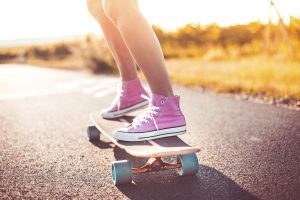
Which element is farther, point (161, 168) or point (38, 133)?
point (38, 133)

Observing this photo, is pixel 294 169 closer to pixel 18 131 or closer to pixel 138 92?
pixel 138 92

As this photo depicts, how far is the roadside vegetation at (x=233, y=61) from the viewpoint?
211 inches

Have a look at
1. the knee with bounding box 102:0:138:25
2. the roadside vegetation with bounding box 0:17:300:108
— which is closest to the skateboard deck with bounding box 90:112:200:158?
the knee with bounding box 102:0:138:25

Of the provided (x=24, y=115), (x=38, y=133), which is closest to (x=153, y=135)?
(x=38, y=133)

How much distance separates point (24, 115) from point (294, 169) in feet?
9.66

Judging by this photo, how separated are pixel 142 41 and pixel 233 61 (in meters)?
7.43

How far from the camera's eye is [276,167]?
228 cm

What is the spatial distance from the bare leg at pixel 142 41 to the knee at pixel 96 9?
1.85 feet

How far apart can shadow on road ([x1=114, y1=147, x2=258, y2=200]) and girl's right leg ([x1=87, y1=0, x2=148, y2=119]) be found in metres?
0.65

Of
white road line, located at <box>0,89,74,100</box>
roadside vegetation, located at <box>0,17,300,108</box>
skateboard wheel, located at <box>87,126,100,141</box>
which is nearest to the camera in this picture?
skateboard wheel, located at <box>87,126,100,141</box>

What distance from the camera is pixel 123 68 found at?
2812 millimetres

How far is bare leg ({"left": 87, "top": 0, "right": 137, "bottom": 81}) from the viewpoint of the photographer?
2801 mm

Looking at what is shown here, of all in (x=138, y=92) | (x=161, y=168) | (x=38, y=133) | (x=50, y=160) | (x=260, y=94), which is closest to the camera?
(x=161, y=168)

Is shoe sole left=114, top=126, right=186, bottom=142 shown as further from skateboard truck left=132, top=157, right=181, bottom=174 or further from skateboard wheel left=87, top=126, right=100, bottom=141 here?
skateboard wheel left=87, top=126, right=100, bottom=141
